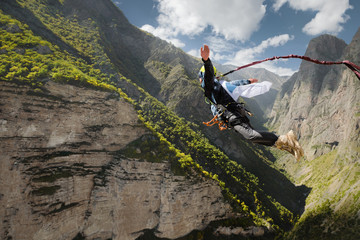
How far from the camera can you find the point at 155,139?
1431 inches

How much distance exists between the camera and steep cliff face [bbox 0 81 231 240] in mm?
25703

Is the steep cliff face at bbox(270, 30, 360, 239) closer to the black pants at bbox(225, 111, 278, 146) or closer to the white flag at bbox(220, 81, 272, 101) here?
the black pants at bbox(225, 111, 278, 146)

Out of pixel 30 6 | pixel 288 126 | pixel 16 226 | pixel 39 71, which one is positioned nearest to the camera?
pixel 16 226

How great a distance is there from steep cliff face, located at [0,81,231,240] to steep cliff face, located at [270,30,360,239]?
20795mm

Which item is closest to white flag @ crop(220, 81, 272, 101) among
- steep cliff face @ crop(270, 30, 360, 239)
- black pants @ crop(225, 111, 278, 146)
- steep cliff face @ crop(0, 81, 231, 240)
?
black pants @ crop(225, 111, 278, 146)

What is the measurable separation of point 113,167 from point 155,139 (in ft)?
30.5

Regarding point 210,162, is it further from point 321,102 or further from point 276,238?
point 321,102

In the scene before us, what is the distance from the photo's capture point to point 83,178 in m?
29.8

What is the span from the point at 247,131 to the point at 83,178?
31838 mm

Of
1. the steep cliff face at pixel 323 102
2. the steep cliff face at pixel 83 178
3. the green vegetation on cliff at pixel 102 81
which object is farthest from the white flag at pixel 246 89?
the steep cliff face at pixel 323 102

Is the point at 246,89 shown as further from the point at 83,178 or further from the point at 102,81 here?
the point at 102,81

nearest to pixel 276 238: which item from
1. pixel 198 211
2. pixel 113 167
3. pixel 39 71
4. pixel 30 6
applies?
pixel 198 211

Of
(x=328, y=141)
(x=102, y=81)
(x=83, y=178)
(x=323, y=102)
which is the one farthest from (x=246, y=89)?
(x=323, y=102)

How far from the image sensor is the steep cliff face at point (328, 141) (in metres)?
35.3
